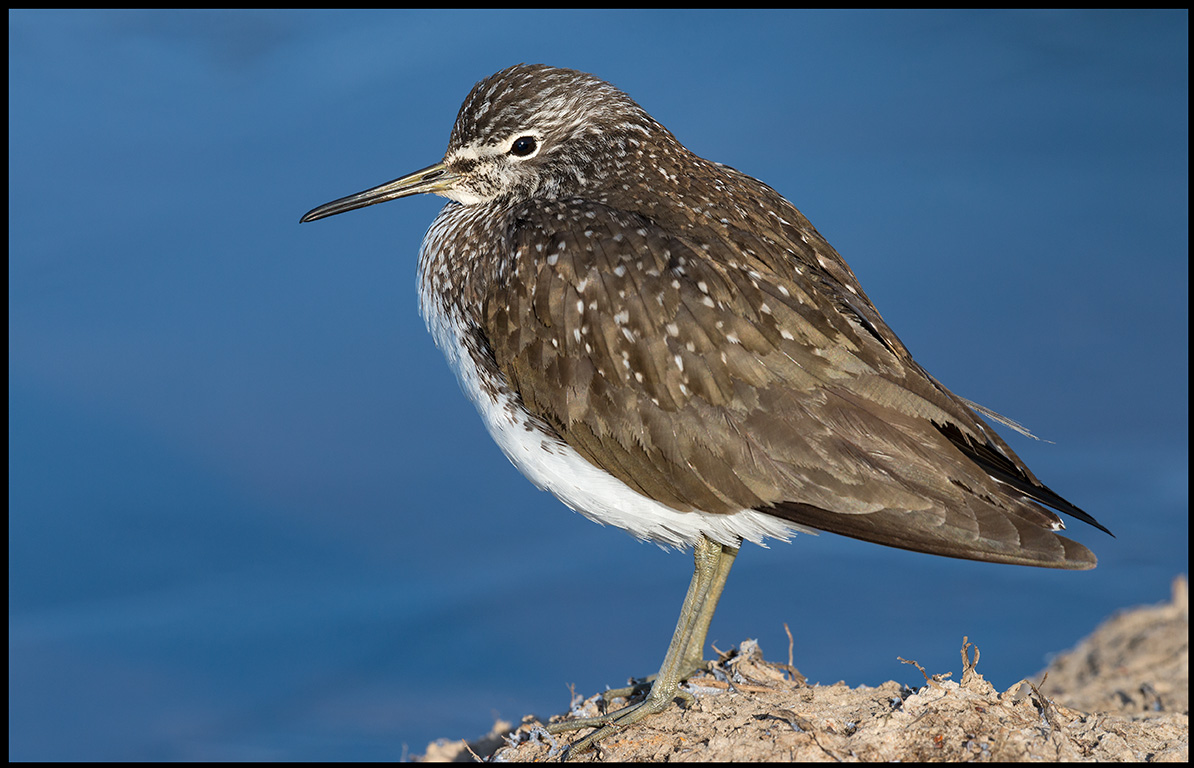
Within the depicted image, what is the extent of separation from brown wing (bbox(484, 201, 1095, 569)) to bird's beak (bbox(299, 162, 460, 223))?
123 centimetres

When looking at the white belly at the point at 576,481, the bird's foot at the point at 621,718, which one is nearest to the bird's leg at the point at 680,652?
the bird's foot at the point at 621,718

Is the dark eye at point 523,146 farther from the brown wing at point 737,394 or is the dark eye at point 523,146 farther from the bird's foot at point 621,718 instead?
the bird's foot at point 621,718

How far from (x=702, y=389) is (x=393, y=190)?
99.0 inches

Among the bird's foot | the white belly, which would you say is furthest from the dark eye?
the bird's foot

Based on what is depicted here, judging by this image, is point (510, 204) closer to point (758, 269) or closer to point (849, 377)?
point (758, 269)

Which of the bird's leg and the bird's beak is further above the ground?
the bird's beak

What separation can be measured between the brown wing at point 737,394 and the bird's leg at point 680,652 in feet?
Result: 2.71

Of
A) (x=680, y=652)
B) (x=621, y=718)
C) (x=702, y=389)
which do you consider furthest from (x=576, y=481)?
(x=621, y=718)

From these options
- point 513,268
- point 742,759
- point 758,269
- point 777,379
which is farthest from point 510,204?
point 742,759

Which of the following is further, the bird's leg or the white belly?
→ the bird's leg

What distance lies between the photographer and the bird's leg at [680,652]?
5.78 metres

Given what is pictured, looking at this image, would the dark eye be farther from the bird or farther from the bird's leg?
the bird's leg

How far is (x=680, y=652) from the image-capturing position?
5875mm

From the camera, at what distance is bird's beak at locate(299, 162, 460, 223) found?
645 cm
